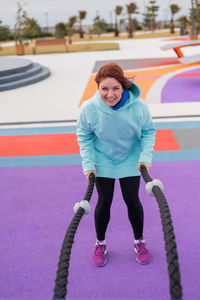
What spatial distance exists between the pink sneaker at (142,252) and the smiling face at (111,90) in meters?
1.21

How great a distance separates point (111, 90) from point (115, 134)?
0.33 metres

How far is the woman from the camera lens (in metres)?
2.34

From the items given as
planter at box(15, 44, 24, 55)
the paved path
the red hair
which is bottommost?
the paved path

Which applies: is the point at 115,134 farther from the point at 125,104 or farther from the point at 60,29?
the point at 60,29

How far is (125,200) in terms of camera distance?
268 centimetres

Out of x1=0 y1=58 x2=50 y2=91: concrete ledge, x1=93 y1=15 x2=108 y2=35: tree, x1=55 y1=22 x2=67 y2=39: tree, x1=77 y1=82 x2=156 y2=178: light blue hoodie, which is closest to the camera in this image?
x1=77 y1=82 x2=156 y2=178: light blue hoodie

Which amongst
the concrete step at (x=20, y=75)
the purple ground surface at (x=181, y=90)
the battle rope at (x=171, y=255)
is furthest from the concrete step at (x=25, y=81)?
the battle rope at (x=171, y=255)

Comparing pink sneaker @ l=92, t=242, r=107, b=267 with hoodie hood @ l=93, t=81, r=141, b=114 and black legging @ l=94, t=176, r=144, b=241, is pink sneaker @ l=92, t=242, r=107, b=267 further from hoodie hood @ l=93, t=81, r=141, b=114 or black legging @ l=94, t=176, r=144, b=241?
hoodie hood @ l=93, t=81, r=141, b=114

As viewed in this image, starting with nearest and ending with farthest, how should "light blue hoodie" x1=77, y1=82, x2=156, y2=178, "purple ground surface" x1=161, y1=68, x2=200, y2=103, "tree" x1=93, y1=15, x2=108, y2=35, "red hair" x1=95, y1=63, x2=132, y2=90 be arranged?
"red hair" x1=95, y1=63, x2=132, y2=90
"light blue hoodie" x1=77, y1=82, x2=156, y2=178
"purple ground surface" x1=161, y1=68, x2=200, y2=103
"tree" x1=93, y1=15, x2=108, y2=35

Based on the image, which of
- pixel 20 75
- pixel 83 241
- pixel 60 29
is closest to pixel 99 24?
pixel 60 29

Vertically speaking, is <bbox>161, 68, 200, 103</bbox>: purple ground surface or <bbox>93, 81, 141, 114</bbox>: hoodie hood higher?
<bbox>93, 81, 141, 114</bbox>: hoodie hood

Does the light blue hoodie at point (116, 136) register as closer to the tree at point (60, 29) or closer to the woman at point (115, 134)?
the woman at point (115, 134)

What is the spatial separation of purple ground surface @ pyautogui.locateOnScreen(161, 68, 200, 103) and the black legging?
6.06m

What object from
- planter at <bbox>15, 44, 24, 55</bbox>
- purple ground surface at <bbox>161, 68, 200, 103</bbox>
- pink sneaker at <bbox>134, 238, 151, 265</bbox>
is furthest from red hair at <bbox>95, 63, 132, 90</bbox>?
planter at <bbox>15, 44, 24, 55</bbox>
